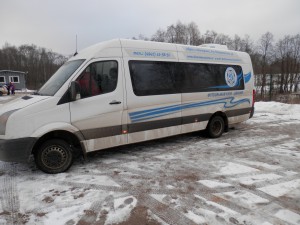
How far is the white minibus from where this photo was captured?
4.47m

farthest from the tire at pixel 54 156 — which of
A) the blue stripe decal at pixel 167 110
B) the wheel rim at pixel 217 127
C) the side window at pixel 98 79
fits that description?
the wheel rim at pixel 217 127

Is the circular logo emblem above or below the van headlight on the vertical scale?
above

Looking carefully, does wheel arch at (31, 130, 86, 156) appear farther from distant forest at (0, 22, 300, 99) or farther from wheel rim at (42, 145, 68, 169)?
distant forest at (0, 22, 300, 99)

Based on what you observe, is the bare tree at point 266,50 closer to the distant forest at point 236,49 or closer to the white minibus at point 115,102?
the distant forest at point 236,49

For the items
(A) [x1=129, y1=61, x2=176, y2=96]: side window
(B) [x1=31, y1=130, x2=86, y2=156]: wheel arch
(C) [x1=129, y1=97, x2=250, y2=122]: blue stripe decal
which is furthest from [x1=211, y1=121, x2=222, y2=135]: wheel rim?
(B) [x1=31, y1=130, x2=86, y2=156]: wheel arch

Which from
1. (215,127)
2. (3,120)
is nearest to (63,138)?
(3,120)

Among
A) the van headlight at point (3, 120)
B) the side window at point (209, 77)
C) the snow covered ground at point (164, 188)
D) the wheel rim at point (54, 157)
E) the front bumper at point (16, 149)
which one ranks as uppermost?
the side window at point (209, 77)

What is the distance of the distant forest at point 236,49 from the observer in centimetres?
4153

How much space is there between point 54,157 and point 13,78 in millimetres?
44560

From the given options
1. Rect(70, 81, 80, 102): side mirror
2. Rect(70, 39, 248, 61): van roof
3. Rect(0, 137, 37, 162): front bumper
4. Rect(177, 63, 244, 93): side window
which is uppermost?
Rect(70, 39, 248, 61): van roof

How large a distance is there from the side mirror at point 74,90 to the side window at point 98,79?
0.13 m

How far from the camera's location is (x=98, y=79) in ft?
16.7

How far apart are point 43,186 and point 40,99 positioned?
64.4 inches

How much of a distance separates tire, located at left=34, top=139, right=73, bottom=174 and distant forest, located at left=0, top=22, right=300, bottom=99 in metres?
28.1
